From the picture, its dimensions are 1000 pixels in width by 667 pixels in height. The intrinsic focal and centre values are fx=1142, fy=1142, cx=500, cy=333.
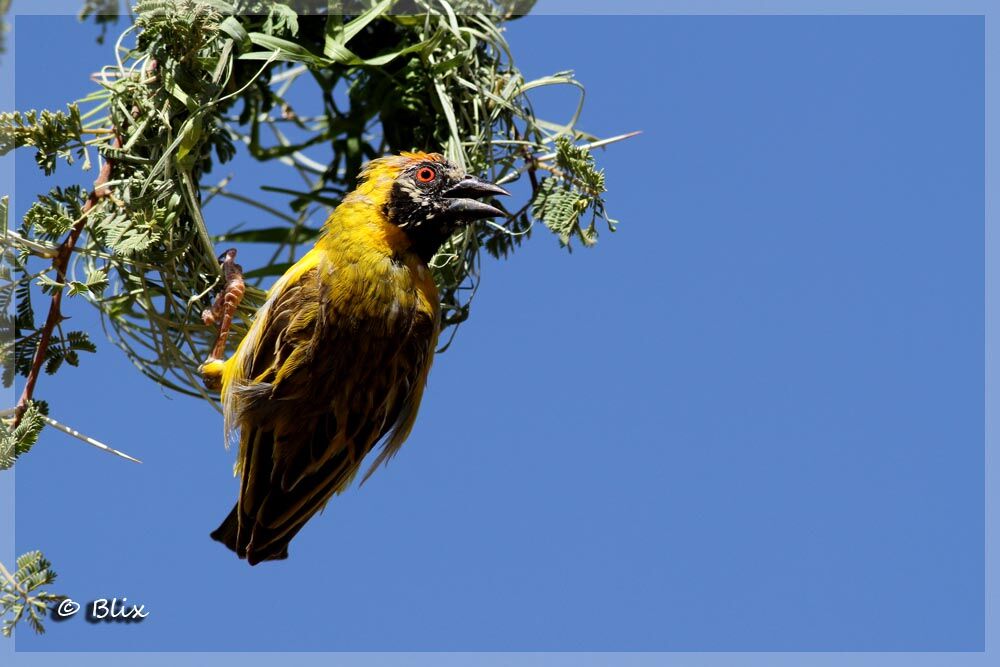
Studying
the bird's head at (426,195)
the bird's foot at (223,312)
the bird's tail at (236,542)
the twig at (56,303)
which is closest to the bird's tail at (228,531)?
the bird's tail at (236,542)

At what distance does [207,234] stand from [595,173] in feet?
2.86

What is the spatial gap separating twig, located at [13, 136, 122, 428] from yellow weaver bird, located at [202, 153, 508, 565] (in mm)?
404

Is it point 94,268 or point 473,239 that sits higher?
point 473,239

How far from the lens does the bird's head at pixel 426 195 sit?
2572 millimetres

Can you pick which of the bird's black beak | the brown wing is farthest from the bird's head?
the brown wing

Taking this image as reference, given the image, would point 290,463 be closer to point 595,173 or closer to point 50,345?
Answer: point 50,345

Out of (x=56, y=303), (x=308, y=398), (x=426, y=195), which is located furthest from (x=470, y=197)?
(x=56, y=303)

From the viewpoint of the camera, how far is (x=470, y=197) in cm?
260

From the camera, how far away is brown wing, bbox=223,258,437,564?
251cm

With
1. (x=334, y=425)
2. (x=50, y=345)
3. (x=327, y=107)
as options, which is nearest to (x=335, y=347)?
(x=334, y=425)

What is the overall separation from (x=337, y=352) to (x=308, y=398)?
12 cm

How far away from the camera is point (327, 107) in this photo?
3.11 metres

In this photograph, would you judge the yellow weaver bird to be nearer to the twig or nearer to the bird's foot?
the bird's foot

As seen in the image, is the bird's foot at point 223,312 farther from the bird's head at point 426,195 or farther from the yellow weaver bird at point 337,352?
the bird's head at point 426,195
